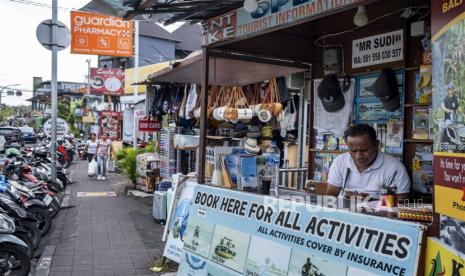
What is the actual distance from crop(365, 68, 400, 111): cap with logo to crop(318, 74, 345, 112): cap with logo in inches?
23.0

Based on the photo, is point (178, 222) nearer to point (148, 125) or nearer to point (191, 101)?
point (191, 101)

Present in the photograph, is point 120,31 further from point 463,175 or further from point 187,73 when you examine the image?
point 463,175

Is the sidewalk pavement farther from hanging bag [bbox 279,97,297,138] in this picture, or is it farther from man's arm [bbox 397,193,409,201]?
man's arm [bbox 397,193,409,201]

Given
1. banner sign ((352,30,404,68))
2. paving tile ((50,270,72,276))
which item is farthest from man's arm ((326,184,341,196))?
paving tile ((50,270,72,276))

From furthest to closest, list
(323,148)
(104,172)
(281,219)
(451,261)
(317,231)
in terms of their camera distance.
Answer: (104,172)
(323,148)
(281,219)
(317,231)
(451,261)

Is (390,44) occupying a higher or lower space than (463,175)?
higher

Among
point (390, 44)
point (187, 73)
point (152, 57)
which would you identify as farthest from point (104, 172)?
point (152, 57)

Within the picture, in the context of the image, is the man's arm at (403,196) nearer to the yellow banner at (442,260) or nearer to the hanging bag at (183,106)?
the yellow banner at (442,260)

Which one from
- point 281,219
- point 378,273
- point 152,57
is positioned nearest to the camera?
point 378,273

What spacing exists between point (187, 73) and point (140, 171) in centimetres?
459

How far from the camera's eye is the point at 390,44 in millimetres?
4480

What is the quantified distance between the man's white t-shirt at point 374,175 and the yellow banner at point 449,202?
1.68m

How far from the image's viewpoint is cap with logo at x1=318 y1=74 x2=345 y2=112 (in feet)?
16.6

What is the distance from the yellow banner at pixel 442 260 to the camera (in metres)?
2.05
